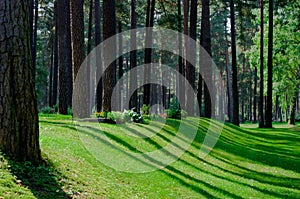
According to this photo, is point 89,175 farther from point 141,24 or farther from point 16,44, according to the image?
point 141,24

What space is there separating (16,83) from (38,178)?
165cm

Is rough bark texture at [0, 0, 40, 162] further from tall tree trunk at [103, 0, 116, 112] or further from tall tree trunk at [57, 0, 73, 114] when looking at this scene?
tall tree trunk at [57, 0, 73, 114]

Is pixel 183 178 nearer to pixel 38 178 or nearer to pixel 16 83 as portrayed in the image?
pixel 38 178

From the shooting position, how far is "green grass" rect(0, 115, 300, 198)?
20.1 feet

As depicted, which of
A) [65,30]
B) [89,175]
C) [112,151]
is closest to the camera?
[89,175]

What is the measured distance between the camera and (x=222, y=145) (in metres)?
15.2

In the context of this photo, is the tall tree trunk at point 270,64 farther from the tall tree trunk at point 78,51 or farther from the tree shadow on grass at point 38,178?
the tree shadow on grass at point 38,178

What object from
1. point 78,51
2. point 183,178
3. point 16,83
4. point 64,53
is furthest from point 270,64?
point 16,83

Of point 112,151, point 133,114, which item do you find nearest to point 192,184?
point 112,151

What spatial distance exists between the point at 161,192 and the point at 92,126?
4940mm

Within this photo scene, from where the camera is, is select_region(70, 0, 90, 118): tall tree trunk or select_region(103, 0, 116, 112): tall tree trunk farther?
select_region(103, 0, 116, 112): tall tree trunk

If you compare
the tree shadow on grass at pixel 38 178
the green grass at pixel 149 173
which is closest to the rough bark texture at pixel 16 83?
the tree shadow on grass at pixel 38 178

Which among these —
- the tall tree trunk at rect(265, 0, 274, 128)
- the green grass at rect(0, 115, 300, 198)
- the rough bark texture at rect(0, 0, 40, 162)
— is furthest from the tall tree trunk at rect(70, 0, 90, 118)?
the tall tree trunk at rect(265, 0, 274, 128)

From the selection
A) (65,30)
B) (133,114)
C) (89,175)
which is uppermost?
(65,30)
